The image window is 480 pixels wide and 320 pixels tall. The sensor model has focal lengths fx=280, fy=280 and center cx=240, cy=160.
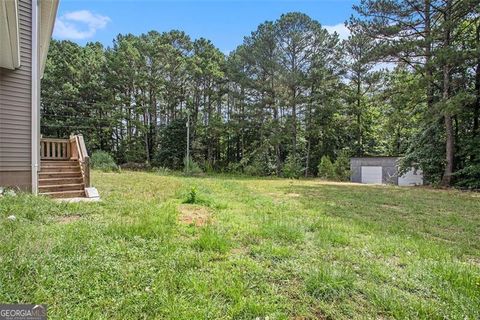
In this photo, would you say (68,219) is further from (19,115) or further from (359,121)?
(359,121)

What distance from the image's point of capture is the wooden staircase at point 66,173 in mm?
6036

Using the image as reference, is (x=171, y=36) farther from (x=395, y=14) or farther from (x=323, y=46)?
(x=395, y=14)

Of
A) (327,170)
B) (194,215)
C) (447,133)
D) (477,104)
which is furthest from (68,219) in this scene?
(327,170)

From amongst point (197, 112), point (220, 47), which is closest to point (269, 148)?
point (197, 112)

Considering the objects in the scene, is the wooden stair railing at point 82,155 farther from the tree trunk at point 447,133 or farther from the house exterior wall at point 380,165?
the house exterior wall at point 380,165

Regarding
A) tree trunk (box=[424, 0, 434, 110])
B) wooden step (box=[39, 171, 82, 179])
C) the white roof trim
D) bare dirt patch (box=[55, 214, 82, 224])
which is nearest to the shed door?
tree trunk (box=[424, 0, 434, 110])

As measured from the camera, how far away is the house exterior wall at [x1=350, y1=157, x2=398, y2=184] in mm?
16375

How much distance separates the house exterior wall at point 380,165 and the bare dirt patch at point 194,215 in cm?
1431

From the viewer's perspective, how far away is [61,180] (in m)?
6.34

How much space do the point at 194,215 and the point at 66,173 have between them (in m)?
3.89

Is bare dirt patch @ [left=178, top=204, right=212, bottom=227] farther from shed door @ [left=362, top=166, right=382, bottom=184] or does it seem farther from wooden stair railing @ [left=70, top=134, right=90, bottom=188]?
shed door @ [left=362, top=166, right=382, bottom=184]

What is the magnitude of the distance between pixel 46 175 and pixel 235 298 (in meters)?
6.02

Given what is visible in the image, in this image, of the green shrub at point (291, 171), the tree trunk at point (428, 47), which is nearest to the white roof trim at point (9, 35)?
the tree trunk at point (428, 47)

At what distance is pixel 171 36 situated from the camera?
24266mm
